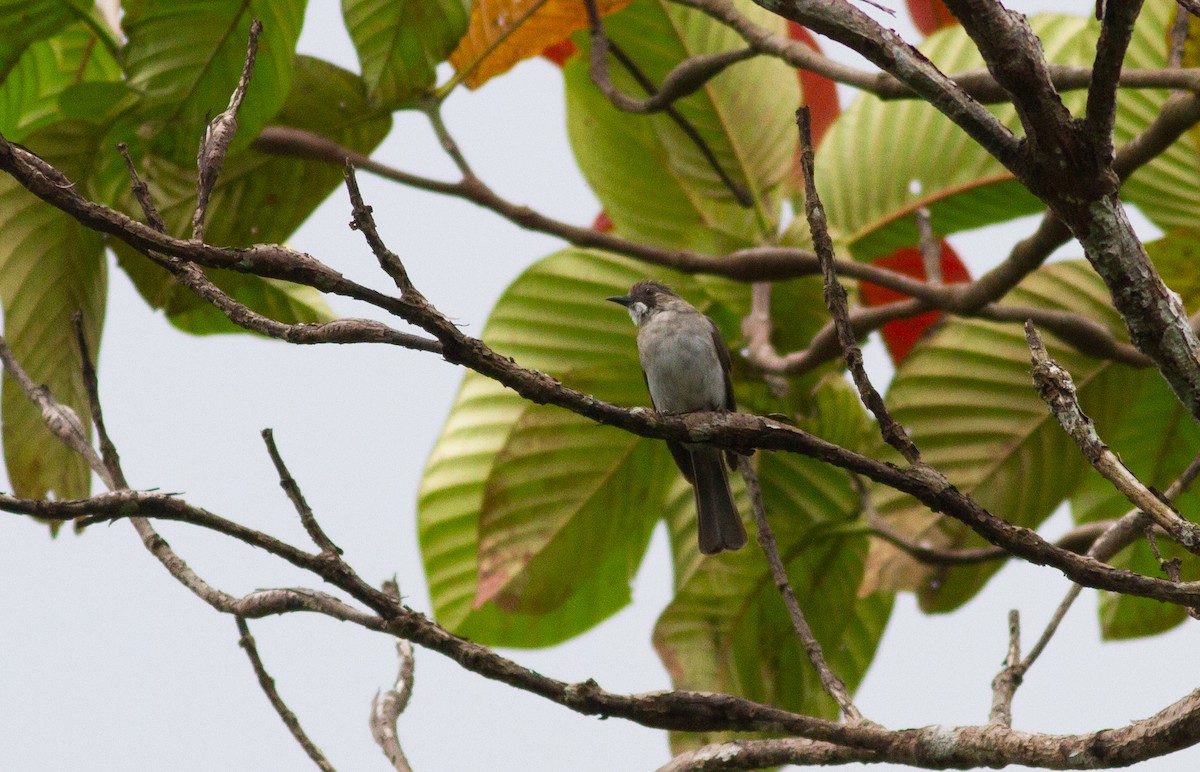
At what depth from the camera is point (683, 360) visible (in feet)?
15.8

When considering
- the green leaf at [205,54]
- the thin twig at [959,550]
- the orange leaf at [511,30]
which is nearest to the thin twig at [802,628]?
the thin twig at [959,550]

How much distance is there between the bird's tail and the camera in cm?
418

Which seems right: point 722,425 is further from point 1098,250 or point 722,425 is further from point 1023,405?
point 1023,405

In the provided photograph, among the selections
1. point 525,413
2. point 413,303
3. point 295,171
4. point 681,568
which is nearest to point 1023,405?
point 681,568

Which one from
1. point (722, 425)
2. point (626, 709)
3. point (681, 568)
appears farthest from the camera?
point (681, 568)

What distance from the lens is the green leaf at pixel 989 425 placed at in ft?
14.5

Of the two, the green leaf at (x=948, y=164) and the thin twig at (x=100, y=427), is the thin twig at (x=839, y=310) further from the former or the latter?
the green leaf at (x=948, y=164)

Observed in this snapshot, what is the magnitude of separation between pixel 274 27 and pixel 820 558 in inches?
97.6

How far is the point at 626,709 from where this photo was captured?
226 cm

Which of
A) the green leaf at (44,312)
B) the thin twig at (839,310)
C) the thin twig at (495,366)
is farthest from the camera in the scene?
the green leaf at (44,312)

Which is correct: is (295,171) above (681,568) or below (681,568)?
above

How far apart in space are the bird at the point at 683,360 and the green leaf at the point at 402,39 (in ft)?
3.60

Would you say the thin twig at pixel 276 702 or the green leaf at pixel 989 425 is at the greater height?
the green leaf at pixel 989 425

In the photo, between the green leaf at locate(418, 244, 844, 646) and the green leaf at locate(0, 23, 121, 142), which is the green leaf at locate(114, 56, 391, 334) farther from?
the green leaf at locate(418, 244, 844, 646)
